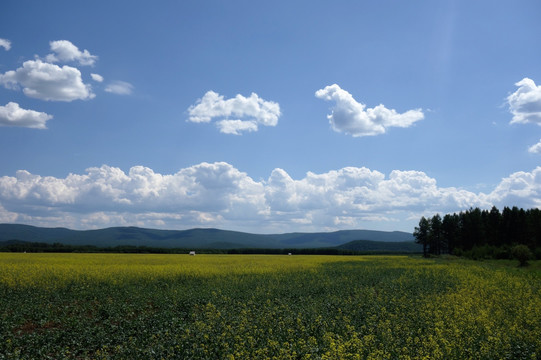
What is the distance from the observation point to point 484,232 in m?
102

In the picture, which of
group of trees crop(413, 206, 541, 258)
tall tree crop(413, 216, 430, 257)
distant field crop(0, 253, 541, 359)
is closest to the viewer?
distant field crop(0, 253, 541, 359)

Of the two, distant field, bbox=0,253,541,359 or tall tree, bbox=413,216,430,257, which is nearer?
distant field, bbox=0,253,541,359

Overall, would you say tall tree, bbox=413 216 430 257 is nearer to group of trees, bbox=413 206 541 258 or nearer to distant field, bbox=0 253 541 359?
group of trees, bbox=413 206 541 258

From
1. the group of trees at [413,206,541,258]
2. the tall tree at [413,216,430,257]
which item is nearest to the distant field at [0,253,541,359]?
the group of trees at [413,206,541,258]

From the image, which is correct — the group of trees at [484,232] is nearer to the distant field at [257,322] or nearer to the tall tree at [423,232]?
the tall tree at [423,232]

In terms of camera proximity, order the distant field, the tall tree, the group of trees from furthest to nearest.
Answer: the tall tree < the group of trees < the distant field

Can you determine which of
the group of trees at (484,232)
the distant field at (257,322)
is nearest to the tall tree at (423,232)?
the group of trees at (484,232)

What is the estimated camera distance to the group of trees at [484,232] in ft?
274

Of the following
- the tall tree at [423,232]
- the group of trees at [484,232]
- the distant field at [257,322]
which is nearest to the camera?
the distant field at [257,322]

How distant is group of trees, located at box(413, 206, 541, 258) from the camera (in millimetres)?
83562

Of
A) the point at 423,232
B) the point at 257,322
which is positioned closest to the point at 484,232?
the point at 423,232

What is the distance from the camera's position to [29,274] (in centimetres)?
3169

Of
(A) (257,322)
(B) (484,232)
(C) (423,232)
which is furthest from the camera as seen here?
(C) (423,232)

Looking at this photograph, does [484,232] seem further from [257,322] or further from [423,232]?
[257,322]
